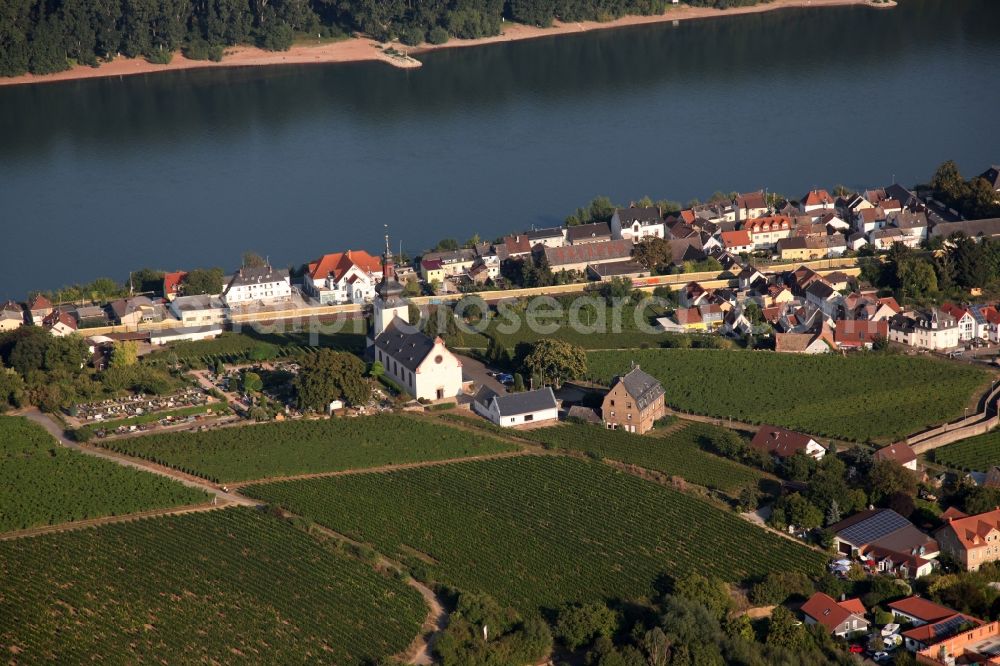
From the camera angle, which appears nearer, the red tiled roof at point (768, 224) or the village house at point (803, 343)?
the village house at point (803, 343)

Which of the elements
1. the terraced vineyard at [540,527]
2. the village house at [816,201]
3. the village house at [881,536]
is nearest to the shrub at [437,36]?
the village house at [816,201]

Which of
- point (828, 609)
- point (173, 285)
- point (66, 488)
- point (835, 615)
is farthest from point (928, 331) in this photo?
point (66, 488)

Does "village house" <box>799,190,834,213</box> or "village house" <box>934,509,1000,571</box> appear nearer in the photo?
"village house" <box>934,509,1000,571</box>

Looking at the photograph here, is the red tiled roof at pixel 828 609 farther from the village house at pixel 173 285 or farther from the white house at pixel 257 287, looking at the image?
the village house at pixel 173 285

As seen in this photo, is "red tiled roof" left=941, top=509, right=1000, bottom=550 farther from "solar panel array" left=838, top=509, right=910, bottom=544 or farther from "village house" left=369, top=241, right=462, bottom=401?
"village house" left=369, top=241, right=462, bottom=401

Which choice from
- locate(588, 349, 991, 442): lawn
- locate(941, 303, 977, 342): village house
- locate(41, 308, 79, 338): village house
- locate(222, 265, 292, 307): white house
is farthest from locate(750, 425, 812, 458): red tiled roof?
locate(41, 308, 79, 338): village house

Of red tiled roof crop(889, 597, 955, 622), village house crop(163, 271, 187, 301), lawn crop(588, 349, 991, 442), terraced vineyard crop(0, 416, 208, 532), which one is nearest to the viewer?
red tiled roof crop(889, 597, 955, 622)

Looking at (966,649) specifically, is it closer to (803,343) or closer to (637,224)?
(803,343)

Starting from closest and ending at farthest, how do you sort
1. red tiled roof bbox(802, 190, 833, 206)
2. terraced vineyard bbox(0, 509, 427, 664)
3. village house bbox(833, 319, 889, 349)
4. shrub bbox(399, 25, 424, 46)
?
terraced vineyard bbox(0, 509, 427, 664), village house bbox(833, 319, 889, 349), red tiled roof bbox(802, 190, 833, 206), shrub bbox(399, 25, 424, 46)

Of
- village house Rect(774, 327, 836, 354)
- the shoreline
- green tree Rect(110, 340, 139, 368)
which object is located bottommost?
village house Rect(774, 327, 836, 354)
